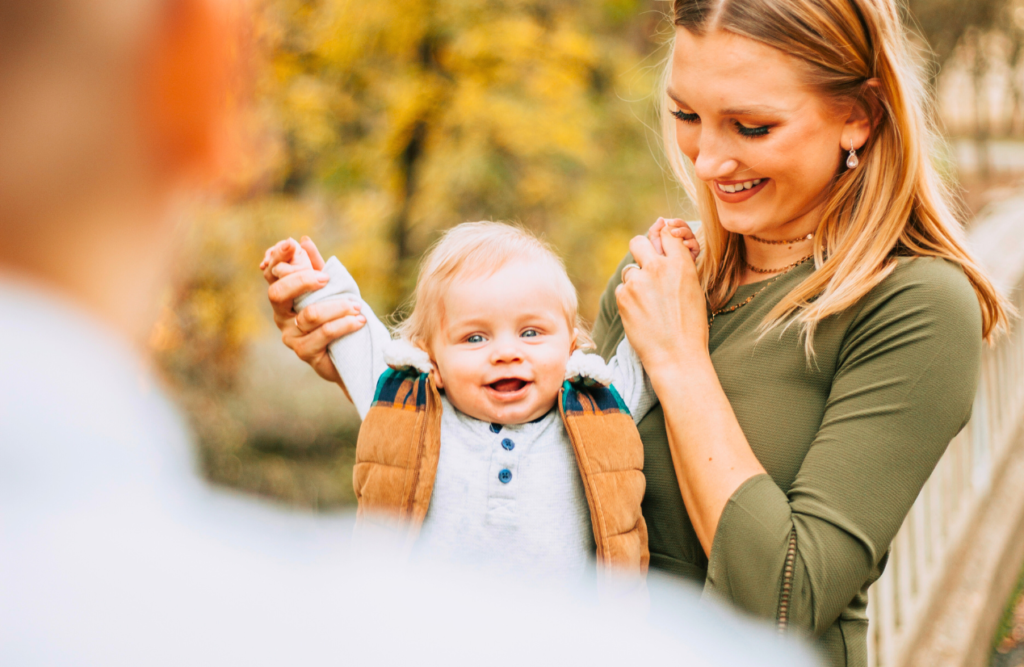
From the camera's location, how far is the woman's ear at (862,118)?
5.02 feet

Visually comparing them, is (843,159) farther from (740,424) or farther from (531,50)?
(531,50)

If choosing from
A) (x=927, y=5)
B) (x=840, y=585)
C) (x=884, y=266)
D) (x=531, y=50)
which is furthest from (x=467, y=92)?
(x=927, y=5)

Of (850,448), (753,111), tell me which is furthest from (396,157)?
(850,448)

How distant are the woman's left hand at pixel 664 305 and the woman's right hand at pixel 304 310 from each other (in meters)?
Answer: 0.61

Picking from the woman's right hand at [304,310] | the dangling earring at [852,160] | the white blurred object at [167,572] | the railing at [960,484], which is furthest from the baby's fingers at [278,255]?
the railing at [960,484]

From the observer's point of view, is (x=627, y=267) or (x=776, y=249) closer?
(x=776, y=249)

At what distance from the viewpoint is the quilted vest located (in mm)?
1492

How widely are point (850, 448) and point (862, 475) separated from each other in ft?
0.16

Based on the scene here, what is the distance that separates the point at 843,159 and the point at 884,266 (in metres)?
0.26

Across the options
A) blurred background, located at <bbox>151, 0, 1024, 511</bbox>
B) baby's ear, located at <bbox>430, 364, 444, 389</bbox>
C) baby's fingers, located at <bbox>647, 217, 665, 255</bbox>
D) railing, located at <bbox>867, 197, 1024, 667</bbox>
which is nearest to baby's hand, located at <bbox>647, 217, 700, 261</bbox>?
baby's fingers, located at <bbox>647, 217, 665, 255</bbox>

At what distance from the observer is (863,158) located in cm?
157

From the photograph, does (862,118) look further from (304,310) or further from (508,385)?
(304,310)

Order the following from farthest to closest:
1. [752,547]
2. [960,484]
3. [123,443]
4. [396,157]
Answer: [396,157] < [960,484] < [752,547] < [123,443]

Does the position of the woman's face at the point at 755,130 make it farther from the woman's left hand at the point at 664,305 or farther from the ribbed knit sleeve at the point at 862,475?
the ribbed knit sleeve at the point at 862,475
